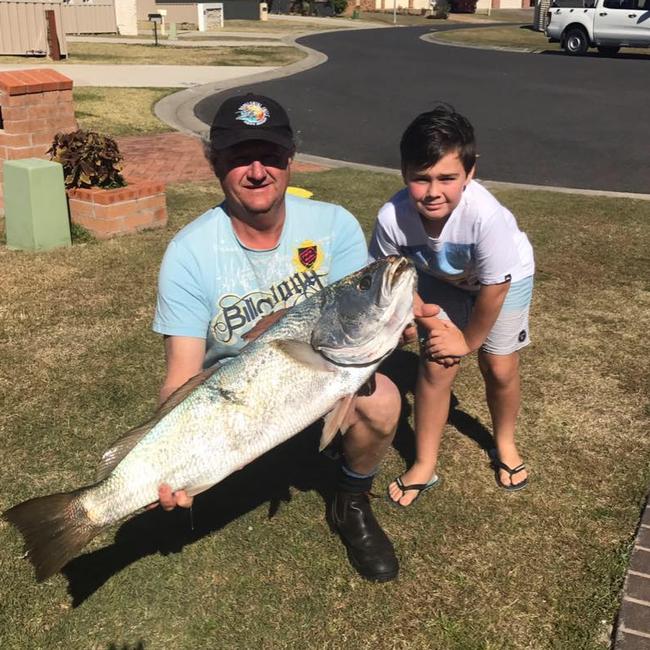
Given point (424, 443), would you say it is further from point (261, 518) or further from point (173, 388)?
point (173, 388)

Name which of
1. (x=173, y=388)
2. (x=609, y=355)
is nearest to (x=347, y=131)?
(x=609, y=355)

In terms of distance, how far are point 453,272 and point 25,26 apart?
2434cm

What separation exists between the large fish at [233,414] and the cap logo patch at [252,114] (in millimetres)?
676

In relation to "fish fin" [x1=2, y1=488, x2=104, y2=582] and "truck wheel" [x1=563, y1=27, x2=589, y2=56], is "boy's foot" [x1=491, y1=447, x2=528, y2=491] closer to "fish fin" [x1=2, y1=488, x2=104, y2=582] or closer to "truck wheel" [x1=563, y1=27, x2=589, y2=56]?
"fish fin" [x1=2, y1=488, x2=104, y2=582]

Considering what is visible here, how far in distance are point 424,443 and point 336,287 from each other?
1.31m

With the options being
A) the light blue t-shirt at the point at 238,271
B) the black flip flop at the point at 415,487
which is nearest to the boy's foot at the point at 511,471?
the black flip flop at the point at 415,487

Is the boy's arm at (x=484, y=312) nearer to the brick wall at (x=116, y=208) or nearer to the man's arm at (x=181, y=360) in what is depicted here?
the man's arm at (x=181, y=360)

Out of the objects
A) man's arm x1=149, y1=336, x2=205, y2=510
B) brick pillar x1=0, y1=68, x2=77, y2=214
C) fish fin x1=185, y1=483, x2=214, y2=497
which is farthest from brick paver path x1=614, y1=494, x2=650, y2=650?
brick pillar x1=0, y1=68, x2=77, y2=214

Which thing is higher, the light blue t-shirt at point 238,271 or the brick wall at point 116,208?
the light blue t-shirt at point 238,271

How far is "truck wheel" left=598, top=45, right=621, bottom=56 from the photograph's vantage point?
27395 mm

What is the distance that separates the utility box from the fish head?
473 centimetres

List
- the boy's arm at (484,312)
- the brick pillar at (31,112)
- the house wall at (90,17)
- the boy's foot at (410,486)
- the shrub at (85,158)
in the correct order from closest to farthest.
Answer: the boy's arm at (484,312) < the boy's foot at (410,486) < the shrub at (85,158) < the brick pillar at (31,112) < the house wall at (90,17)

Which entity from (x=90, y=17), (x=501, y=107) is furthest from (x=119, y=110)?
(x=90, y=17)

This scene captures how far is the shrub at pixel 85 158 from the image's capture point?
6.70 m
